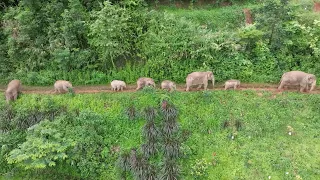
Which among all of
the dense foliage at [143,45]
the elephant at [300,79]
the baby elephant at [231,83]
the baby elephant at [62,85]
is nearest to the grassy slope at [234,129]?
the baby elephant at [231,83]

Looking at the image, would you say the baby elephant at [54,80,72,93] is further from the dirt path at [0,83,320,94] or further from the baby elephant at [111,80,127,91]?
the baby elephant at [111,80,127,91]

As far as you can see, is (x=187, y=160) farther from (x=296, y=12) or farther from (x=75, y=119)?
(x=296, y=12)

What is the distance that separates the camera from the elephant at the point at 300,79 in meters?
16.8

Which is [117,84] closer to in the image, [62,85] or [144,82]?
[144,82]

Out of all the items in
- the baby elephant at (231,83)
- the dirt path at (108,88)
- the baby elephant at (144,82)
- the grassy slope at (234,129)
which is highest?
the baby elephant at (144,82)

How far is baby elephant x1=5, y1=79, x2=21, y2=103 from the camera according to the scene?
56.4 feet

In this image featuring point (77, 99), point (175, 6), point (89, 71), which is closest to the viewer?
point (77, 99)

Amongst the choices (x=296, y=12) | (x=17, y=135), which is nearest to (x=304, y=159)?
(x=296, y=12)

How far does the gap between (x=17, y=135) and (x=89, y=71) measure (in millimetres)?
5130

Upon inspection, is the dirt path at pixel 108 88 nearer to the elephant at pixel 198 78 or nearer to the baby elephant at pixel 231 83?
the baby elephant at pixel 231 83

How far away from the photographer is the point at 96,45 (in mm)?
17375

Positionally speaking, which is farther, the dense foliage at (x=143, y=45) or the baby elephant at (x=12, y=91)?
the dense foliage at (x=143, y=45)

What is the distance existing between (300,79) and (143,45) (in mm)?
8613

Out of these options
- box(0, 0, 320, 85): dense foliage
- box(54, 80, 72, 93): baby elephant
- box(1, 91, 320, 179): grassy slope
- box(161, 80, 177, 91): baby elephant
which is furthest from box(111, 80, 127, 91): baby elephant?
box(54, 80, 72, 93): baby elephant
